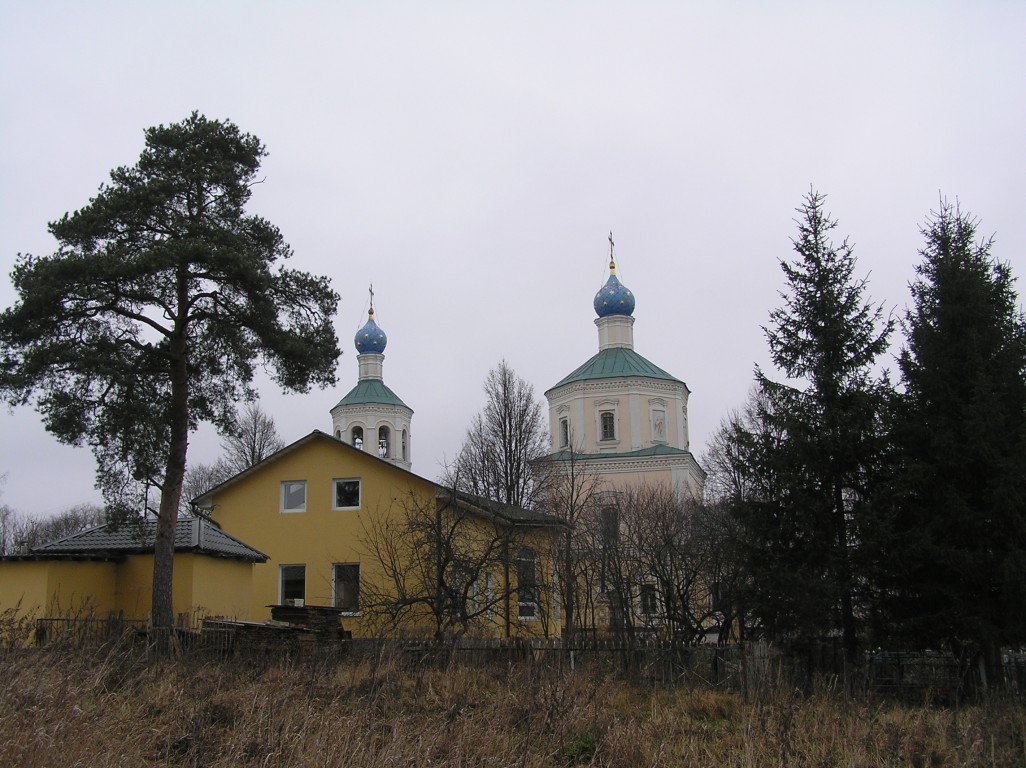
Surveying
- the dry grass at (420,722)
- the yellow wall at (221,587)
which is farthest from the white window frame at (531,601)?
the dry grass at (420,722)

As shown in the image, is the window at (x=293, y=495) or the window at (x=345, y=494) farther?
the window at (x=293, y=495)

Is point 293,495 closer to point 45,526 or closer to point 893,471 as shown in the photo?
point 893,471

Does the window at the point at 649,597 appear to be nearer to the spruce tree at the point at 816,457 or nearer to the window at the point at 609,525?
the window at the point at 609,525

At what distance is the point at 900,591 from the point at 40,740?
569 inches

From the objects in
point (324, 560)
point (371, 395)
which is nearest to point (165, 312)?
point (324, 560)

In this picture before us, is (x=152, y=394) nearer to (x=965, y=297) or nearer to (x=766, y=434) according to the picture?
(x=766, y=434)

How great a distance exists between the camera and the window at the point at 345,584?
2622 centimetres

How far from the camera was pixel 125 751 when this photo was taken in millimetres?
8164

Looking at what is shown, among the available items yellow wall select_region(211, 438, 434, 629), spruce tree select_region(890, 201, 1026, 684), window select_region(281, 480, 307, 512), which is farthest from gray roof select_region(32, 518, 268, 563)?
spruce tree select_region(890, 201, 1026, 684)

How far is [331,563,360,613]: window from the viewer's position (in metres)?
26.2

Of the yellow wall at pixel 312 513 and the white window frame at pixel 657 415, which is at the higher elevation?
the white window frame at pixel 657 415

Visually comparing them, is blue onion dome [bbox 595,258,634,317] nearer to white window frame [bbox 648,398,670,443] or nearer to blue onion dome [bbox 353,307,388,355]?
white window frame [bbox 648,398,670,443]

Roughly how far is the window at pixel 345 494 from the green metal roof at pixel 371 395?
100.0 feet

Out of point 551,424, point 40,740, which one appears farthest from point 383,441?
point 40,740
